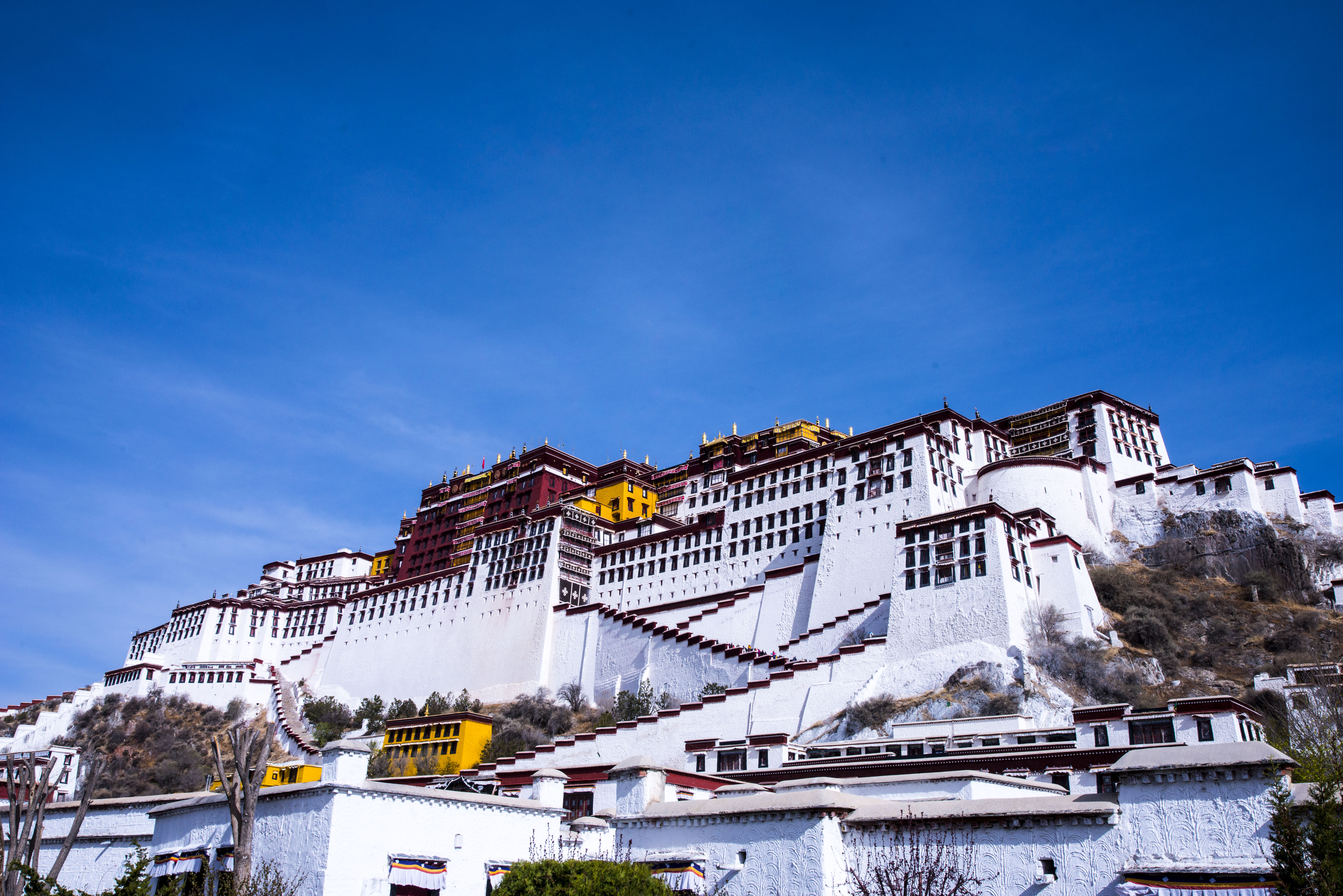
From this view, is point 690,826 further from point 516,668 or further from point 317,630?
point 317,630

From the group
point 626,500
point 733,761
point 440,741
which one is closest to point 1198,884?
point 733,761

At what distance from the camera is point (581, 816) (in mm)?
23188

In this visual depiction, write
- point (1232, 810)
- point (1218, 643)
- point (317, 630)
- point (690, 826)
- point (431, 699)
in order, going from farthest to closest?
point (317, 630), point (431, 699), point (1218, 643), point (690, 826), point (1232, 810)

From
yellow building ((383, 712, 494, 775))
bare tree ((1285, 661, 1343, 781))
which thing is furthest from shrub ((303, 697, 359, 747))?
bare tree ((1285, 661, 1343, 781))

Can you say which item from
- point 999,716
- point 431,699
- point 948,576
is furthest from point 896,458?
point 431,699

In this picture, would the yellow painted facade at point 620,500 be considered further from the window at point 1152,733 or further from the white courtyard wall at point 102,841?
the window at point 1152,733

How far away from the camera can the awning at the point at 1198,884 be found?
1441 cm

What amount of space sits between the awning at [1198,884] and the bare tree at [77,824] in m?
18.5

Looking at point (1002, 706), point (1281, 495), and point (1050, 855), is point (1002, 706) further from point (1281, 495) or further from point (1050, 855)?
point (1281, 495)

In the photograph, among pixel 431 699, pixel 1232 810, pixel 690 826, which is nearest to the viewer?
pixel 1232 810

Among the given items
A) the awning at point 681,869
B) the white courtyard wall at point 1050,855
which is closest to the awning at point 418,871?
the awning at point 681,869

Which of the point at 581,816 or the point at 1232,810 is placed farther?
the point at 581,816

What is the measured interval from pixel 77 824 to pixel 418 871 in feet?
29.8

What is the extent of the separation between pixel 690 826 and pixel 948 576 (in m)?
25.4
